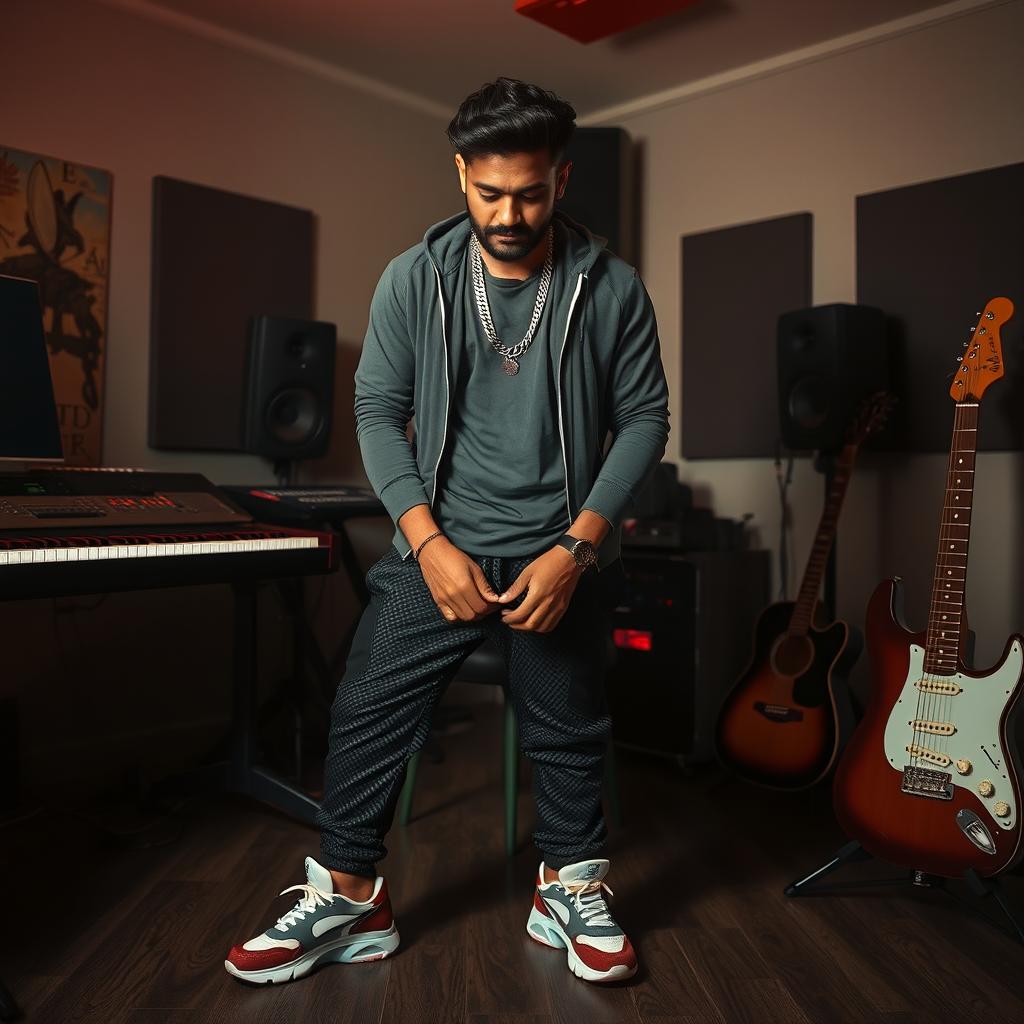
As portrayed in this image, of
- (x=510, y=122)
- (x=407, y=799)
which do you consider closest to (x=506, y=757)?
(x=407, y=799)

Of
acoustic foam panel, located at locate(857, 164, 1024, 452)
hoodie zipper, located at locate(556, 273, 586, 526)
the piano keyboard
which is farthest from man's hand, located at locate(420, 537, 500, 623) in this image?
acoustic foam panel, located at locate(857, 164, 1024, 452)

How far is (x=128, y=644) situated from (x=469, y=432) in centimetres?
181

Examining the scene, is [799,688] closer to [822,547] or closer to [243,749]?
[822,547]

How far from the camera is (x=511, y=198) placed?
150 centimetres

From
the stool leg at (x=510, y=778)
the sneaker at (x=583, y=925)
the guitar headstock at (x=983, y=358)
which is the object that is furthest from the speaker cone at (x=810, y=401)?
the sneaker at (x=583, y=925)

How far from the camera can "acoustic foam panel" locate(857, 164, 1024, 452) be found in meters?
2.87

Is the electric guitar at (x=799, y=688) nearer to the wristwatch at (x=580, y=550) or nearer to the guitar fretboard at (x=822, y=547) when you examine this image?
the guitar fretboard at (x=822, y=547)

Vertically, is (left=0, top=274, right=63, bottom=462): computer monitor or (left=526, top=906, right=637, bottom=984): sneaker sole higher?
(left=0, top=274, right=63, bottom=462): computer monitor

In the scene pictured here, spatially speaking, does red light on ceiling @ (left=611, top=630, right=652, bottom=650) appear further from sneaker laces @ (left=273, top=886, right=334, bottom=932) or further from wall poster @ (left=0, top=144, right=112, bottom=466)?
wall poster @ (left=0, top=144, right=112, bottom=466)

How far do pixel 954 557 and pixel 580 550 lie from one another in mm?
914

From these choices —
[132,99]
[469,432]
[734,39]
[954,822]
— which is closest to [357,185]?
[132,99]

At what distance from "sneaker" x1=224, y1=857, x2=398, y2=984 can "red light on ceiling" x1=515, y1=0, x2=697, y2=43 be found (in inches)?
99.3

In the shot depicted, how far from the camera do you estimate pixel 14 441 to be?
6.71ft

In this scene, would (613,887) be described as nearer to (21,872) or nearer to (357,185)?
(21,872)
